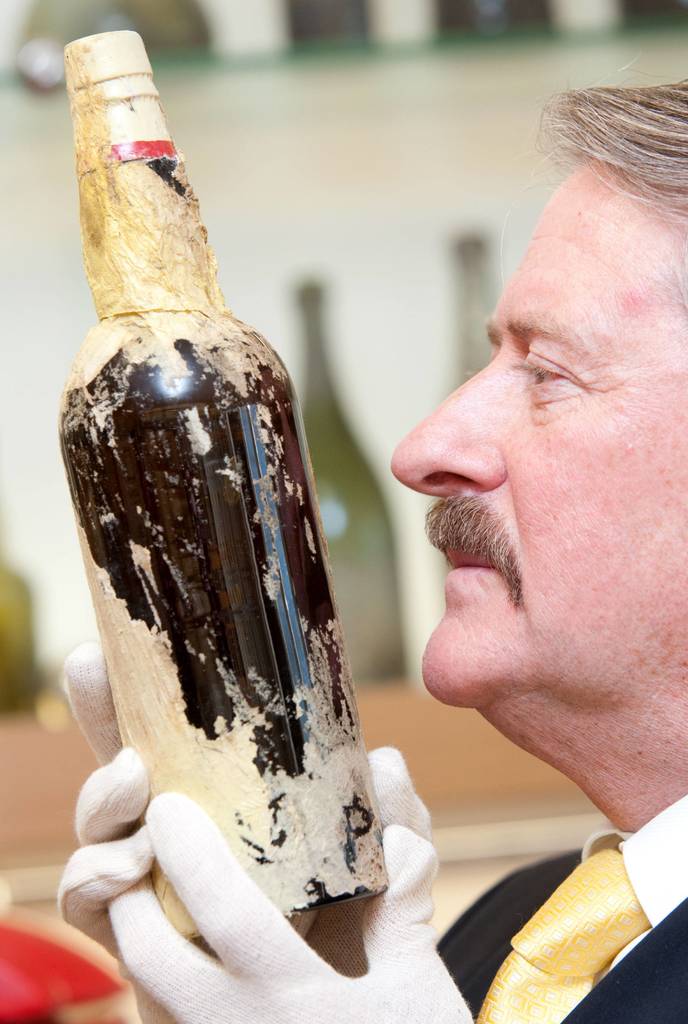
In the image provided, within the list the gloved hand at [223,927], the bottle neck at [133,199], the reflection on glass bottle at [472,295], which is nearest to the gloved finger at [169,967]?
the gloved hand at [223,927]

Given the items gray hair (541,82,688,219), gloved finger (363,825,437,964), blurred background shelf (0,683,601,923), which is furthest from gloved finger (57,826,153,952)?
blurred background shelf (0,683,601,923)

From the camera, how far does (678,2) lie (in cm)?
144

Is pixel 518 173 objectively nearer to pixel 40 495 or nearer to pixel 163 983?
pixel 40 495

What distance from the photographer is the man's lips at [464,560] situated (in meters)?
0.80

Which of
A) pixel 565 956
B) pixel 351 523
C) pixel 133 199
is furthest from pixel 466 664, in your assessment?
pixel 351 523

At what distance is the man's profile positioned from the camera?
711 millimetres

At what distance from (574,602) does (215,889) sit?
27cm

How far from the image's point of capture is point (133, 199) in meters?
0.67

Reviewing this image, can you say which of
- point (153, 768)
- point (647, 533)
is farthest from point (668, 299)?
point (153, 768)

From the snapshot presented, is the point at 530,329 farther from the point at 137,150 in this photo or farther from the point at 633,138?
the point at 137,150

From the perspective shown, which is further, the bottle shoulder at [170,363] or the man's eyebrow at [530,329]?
the man's eyebrow at [530,329]

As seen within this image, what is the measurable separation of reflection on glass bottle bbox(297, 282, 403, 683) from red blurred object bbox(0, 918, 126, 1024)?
1.56ft

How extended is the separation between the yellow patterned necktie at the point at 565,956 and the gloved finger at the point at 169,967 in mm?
172

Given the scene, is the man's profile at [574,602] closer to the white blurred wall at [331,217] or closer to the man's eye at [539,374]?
the man's eye at [539,374]
